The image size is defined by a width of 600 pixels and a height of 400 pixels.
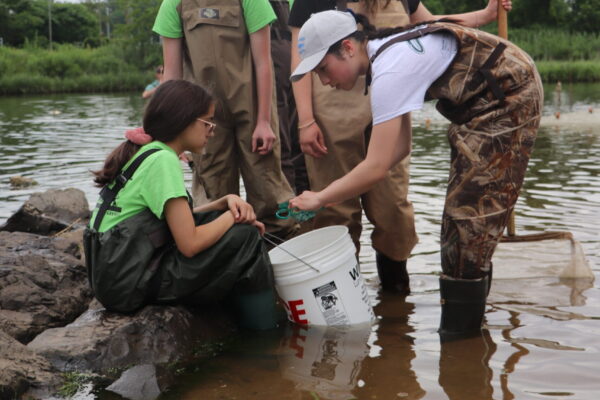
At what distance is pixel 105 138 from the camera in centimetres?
1531

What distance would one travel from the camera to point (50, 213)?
724 centimetres

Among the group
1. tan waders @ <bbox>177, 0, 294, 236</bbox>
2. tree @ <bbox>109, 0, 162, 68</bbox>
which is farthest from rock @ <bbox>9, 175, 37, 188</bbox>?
tree @ <bbox>109, 0, 162, 68</bbox>

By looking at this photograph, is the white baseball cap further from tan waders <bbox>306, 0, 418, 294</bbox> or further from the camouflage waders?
tan waders <bbox>306, 0, 418, 294</bbox>

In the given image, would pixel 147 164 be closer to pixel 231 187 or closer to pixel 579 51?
pixel 231 187

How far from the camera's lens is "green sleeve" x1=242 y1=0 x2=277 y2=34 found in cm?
473

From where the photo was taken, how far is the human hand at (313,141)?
4.39m

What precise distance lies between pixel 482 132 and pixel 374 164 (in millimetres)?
515

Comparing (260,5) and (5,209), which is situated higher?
(260,5)

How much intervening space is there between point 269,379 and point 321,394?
28 cm

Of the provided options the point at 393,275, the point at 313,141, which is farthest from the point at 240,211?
the point at 393,275

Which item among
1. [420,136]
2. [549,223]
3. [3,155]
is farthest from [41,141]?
[549,223]

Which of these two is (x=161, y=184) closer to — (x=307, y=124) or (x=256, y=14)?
(x=307, y=124)

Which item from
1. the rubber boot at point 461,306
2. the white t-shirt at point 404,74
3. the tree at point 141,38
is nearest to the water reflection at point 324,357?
the rubber boot at point 461,306

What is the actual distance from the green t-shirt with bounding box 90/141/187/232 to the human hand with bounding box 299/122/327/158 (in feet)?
2.97
